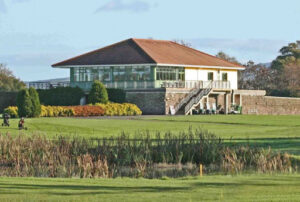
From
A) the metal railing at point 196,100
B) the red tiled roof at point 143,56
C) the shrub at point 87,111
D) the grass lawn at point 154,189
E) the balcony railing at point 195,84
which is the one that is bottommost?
the grass lawn at point 154,189

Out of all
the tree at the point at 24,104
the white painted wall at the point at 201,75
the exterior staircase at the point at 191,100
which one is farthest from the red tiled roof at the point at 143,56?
the tree at the point at 24,104

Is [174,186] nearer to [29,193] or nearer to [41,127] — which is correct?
[29,193]

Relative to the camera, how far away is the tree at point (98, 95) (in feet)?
206

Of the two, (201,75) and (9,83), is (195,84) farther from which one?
(9,83)

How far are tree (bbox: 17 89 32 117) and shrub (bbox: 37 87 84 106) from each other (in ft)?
37.5

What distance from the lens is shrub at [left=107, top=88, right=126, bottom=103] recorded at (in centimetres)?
6475

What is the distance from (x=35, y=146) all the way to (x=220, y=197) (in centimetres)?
1310

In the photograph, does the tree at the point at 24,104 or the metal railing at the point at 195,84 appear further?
the metal railing at the point at 195,84

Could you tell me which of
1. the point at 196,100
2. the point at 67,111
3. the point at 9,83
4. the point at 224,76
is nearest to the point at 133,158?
the point at 67,111

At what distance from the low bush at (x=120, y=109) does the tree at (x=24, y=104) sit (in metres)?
8.46

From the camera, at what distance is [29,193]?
15445 mm

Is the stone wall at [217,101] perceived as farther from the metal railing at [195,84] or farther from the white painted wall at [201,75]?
the white painted wall at [201,75]

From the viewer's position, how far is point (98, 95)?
6297cm

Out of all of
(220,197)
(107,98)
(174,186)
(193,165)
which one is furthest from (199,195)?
(107,98)
